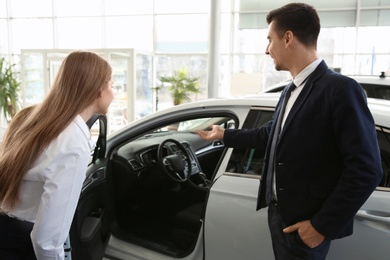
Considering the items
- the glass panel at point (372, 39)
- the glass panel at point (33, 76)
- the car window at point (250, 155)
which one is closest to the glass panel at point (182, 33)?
the glass panel at point (33, 76)

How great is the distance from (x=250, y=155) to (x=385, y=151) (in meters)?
0.62

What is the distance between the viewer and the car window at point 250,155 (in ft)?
5.93

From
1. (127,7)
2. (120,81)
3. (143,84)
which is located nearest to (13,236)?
(120,81)

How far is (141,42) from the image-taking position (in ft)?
35.3

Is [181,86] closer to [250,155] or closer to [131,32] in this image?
[131,32]

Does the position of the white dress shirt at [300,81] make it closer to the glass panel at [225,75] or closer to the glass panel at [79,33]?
the glass panel at [225,75]

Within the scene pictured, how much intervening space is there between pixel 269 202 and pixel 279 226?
0.10 metres

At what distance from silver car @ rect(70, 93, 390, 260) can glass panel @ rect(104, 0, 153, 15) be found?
27.6 feet

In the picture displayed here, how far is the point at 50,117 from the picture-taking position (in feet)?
3.96

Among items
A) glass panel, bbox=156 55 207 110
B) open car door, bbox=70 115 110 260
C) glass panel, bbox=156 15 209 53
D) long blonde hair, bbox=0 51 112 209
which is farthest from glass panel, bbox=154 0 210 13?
long blonde hair, bbox=0 51 112 209

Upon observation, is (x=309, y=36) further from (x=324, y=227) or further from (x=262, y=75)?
(x=262, y=75)

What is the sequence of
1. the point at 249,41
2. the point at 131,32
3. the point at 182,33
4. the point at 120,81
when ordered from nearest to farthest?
the point at 120,81
the point at 249,41
the point at 182,33
the point at 131,32

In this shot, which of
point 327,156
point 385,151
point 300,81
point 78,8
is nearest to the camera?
point 327,156

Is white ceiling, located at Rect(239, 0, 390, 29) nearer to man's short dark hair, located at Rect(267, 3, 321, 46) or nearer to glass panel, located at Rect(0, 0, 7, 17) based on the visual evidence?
glass panel, located at Rect(0, 0, 7, 17)
